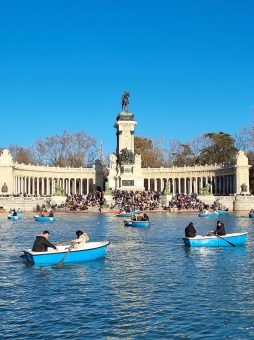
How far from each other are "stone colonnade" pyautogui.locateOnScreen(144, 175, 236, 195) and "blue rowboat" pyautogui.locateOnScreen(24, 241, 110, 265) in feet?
234

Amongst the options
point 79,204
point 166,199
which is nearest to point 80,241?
point 79,204

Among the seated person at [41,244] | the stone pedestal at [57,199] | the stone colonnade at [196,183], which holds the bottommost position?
the seated person at [41,244]

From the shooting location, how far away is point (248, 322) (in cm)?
1370

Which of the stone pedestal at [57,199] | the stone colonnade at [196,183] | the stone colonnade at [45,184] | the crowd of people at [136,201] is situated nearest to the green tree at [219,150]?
the stone colonnade at [196,183]

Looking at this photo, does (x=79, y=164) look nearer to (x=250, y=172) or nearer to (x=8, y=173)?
(x=8, y=173)

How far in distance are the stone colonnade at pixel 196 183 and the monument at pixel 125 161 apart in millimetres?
6298

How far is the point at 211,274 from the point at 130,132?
260 ft

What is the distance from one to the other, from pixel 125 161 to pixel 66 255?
72.9 m

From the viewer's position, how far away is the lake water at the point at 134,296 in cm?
1315

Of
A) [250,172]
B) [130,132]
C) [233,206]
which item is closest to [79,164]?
[130,132]

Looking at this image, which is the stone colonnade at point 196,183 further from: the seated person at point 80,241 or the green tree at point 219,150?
the seated person at point 80,241

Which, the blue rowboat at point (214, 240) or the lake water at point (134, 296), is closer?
the lake water at point (134, 296)

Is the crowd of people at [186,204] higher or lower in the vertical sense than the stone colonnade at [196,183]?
lower

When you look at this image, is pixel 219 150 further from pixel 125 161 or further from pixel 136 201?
pixel 136 201
